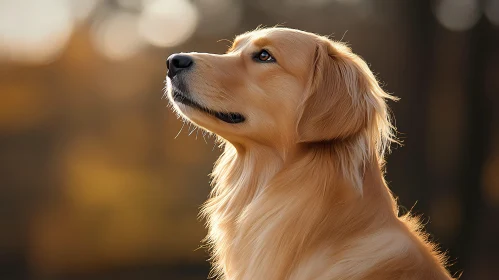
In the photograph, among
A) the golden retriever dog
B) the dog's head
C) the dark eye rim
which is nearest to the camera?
the golden retriever dog

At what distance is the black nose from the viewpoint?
10.8 feet

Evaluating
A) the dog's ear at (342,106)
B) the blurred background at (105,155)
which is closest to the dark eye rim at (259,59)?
the dog's ear at (342,106)

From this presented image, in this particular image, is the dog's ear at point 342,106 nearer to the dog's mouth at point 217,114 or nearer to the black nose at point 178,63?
the dog's mouth at point 217,114

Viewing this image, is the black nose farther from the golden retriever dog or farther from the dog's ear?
the dog's ear

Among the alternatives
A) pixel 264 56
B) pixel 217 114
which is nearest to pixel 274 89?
pixel 264 56

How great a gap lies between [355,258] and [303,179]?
0.45 metres

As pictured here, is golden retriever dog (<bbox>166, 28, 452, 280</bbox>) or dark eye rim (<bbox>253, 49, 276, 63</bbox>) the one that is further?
dark eye rim (<bbox>253, 49, 276, 63</bbox>)

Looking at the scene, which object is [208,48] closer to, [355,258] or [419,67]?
[419,67]

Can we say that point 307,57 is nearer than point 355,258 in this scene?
No

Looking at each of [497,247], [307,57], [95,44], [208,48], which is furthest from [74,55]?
[307,57]

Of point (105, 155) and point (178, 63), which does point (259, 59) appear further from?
point (105, 155)

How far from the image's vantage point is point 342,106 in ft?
10.3

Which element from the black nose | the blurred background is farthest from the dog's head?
the blurred background

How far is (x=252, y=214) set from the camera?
129 inches
